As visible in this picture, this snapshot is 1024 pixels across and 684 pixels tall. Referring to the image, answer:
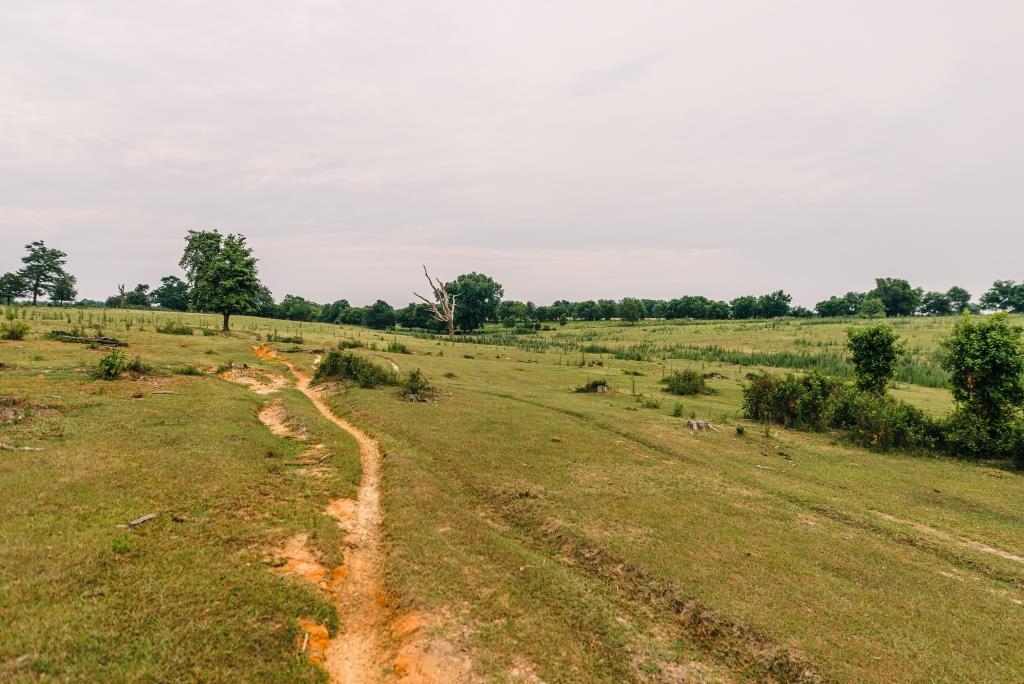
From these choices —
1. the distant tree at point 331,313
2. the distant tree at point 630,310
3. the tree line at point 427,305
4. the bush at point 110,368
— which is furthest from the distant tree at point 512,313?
the bush at point 110,368

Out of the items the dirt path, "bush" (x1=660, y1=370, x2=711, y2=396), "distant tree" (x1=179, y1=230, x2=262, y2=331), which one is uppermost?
"distant tree" (x1=179, y1=230, x2=262, y2=331)

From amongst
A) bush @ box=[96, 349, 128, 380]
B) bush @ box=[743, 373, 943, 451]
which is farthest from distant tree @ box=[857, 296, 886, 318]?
bush @ box=[96, 349, 128, 380]

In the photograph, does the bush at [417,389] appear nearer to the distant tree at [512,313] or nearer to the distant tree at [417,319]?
the distant tree at [417,319]

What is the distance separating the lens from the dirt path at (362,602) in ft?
23.6

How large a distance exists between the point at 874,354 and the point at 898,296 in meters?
121

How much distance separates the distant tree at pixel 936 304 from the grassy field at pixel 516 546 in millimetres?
143152

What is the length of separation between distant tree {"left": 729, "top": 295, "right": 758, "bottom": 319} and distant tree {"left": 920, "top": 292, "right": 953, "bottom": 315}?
133ft

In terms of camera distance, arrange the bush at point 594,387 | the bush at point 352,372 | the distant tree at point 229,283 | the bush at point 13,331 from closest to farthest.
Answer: the bush at point 352,372 → the bush at point 13,331 → the bush at point 594,387 → the distant tree at point 229,283

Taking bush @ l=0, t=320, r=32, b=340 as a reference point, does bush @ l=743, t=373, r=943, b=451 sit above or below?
below

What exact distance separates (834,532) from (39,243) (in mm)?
123033

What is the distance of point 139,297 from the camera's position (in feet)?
393

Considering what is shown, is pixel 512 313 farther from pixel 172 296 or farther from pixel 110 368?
pixel 110 368

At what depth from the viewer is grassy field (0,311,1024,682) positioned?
712cm

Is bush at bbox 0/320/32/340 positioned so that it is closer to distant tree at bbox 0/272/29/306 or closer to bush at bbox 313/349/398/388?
bush at bbox 313/349/398/388
